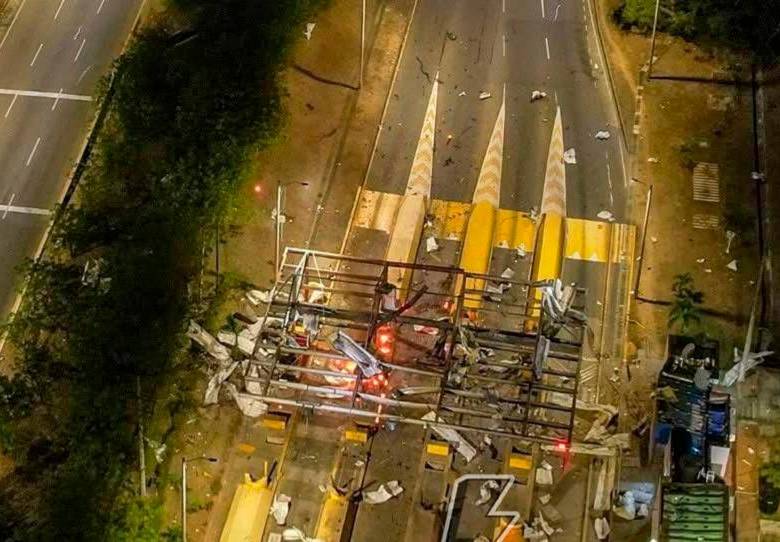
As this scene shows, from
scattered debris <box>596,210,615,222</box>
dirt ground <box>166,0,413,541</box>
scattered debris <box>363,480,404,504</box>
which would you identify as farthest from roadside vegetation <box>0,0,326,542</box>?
scattered debris <box>596,210,615,222</box>

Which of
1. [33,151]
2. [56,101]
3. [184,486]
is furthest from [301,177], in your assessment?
[184,486]

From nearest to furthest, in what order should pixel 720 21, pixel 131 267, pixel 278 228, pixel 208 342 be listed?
pixel 208 342 → pixel 131 267 → pixel 278 228 → pixel 720 21

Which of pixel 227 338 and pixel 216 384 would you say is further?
pixel 227 338

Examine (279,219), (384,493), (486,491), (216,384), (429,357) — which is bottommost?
(384,493)

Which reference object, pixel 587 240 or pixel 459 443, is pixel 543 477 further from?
pixel 587 240

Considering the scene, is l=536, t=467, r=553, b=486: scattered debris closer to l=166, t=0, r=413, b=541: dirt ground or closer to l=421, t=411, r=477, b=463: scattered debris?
l=421, t=411, r=477, b=463: scattered debris

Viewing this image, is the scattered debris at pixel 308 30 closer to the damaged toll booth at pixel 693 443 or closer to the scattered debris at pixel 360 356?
the scattered debris at pixel 360 356

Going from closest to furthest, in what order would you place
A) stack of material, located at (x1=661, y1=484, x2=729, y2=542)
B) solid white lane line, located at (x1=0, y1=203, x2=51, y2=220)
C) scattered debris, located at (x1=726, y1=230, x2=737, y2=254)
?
1. stack of material, located at (x1=661, y1=484, x2=729, y2=542)
2. scattered debris, located at (x1=726, y1=230, x2=737, y2=254)
3. solid white lane line, located at (x1=0, y1=203, x2=51, y2=220)
